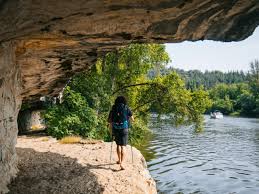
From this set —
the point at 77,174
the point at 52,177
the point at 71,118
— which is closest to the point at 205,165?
the point at 71,118

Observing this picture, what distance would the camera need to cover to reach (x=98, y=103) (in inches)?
956

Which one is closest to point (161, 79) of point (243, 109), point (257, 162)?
point (257, 162)

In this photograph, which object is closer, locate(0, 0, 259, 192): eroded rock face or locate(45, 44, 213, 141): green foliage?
locate(0, 0, 259, 192): eroded rock face

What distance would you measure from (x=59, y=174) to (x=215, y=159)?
20.3 meters

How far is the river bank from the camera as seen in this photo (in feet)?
30.5

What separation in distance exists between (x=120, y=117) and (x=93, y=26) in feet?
15.1

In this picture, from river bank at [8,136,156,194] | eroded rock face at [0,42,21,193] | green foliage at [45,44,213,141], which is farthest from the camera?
green foliage at [45,44,213,141]

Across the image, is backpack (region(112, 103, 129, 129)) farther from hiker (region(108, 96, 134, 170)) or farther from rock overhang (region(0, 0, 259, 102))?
rock overhang (region(0, 0, 259, 102))

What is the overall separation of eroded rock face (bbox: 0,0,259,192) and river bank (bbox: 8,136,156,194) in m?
0.71

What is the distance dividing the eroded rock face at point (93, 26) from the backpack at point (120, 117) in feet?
5.70

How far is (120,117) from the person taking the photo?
1061 cm

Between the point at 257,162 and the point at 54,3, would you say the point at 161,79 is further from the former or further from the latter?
the point at 54,3

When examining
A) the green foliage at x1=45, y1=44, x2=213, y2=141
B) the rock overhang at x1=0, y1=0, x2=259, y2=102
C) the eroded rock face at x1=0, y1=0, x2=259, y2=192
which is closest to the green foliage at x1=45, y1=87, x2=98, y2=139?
the green foliage at x1=45, y1=44, x2=213, y2=141

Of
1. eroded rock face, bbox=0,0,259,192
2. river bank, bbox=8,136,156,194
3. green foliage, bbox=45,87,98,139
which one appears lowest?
river bank, bbox=8,136,156,194
